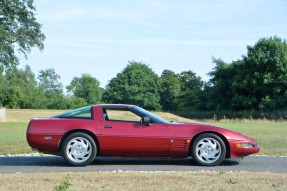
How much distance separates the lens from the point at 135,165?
1019 cm

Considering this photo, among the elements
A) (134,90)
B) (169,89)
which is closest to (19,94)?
(134,90)

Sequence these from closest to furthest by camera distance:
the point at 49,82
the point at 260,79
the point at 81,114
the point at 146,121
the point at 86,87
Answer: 1. the point at 146,121
2. the point at 81,114
3. the point at 260,79
4. the point at 86,87
5. the point at 49,82

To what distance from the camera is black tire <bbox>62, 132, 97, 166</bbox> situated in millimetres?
10102

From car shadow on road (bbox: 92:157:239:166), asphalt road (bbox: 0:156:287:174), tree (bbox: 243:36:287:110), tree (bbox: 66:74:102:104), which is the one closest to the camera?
asphalt road (bbox: 0:156:287:174)

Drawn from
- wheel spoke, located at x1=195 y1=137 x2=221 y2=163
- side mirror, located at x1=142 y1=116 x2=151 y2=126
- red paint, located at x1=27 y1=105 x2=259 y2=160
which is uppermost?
side mirror, located at x1=142 y1=116 x2=151 y2=126

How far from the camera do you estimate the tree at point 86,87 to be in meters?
118

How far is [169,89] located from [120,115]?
89962mm

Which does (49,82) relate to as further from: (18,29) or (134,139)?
(134,139)

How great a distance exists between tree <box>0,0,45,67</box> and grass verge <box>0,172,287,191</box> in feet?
114

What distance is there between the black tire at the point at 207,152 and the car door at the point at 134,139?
558 millimetres

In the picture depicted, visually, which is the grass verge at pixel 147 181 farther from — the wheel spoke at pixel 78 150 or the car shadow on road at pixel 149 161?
the car shadow on road at pixel 149 161

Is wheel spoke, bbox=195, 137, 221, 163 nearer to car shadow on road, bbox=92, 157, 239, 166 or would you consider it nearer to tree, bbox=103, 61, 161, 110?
car shadow on road, bbox=92, 157, 239, 166

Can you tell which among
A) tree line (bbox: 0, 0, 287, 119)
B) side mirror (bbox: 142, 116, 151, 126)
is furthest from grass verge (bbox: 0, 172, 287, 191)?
tree line (bbox: 0, 0, 287, 119)

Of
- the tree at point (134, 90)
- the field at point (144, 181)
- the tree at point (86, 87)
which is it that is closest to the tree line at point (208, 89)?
the tree at point (134, 90)
